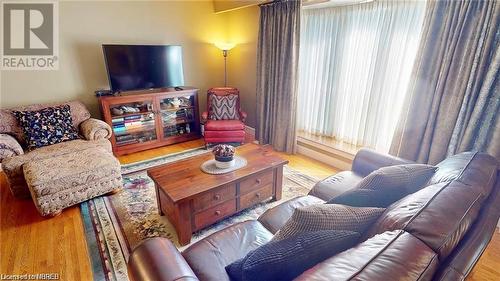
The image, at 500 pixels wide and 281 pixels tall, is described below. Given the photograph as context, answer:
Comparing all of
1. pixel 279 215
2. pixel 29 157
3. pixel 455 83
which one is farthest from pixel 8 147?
pixel 455 83

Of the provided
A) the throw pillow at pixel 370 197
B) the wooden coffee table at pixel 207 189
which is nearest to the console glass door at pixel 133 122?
the wooden coffee table at pixel 207 189

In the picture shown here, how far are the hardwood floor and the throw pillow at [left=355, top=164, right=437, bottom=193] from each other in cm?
96

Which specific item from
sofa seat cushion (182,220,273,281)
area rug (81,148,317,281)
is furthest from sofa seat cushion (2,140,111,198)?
sofa seat cushion (182,220,273,281)

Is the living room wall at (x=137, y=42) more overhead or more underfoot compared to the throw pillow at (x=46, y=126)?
more overhead

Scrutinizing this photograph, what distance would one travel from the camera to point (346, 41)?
10.1ft

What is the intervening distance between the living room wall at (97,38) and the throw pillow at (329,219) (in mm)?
3754

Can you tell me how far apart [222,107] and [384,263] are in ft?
11.6

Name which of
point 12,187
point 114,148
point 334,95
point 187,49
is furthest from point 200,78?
point 12,187

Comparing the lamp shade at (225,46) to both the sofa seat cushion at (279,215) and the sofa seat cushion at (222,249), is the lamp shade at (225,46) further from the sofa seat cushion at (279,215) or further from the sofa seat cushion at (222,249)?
the sofa seat cushion at (222,249)

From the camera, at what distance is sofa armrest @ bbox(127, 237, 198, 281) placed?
1.00 meters

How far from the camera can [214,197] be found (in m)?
2.04

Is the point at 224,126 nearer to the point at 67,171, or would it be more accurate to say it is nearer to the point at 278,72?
the point at 278,72

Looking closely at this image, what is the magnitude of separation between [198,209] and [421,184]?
57.2 inches

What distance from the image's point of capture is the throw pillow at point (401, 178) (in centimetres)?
129
